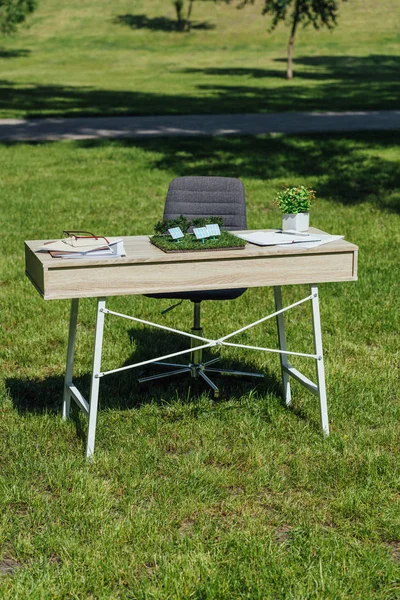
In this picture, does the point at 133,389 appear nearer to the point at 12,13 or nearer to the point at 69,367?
the point at 69,367

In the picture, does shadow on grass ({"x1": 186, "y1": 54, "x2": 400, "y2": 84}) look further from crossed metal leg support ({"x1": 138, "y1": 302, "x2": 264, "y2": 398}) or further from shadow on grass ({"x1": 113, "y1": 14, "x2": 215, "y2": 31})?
crossed metal leg support ({"x1": 138, "y1": 302, "x2": 264, "y2": 398})

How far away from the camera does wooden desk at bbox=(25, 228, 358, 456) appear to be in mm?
3896

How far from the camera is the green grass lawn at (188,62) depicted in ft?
71.4

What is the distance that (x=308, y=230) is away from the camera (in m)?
4.66

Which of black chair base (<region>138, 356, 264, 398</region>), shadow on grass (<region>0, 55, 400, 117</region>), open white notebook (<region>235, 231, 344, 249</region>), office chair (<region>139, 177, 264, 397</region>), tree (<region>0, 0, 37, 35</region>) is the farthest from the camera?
tree (<region>0, 0, 37, 35</region>)

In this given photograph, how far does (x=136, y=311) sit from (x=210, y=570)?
3442 mm

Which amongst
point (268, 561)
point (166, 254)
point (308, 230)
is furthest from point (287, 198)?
point (268, 561)

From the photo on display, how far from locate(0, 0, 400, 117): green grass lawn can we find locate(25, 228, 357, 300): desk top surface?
15405 millimetres

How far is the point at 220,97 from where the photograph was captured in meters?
23.1

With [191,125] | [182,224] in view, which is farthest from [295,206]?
[191,125]

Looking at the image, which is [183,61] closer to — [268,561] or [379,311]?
[379,311]

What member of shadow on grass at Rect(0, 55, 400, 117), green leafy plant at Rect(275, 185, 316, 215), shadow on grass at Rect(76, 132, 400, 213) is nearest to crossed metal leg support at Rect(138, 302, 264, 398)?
green leafy plant at Rect(275, 185, 316, 215)

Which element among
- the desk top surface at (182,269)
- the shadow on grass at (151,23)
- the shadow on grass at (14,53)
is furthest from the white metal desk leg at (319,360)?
the shadow on grass at (151,23)

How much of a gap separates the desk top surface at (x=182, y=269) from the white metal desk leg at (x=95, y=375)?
128 millimetres
